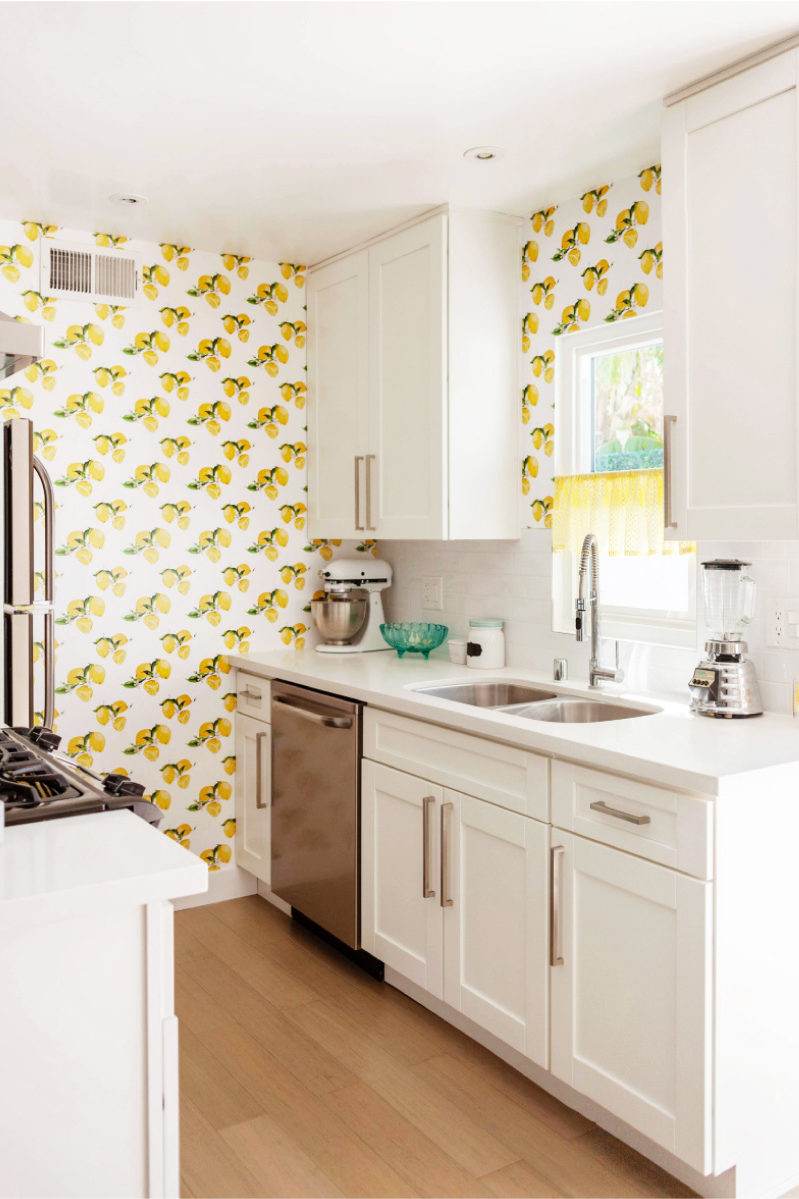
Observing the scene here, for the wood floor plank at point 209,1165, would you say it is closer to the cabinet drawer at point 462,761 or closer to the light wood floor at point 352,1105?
the light wood floor at point 352,1105

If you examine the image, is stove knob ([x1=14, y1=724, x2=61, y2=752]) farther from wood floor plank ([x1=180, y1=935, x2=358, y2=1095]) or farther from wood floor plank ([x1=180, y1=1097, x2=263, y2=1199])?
wood floor plank ([x1=180, y1=935, x2=358, y2=1095])

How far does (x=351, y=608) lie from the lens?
371 cm

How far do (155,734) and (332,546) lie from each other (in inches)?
40.5

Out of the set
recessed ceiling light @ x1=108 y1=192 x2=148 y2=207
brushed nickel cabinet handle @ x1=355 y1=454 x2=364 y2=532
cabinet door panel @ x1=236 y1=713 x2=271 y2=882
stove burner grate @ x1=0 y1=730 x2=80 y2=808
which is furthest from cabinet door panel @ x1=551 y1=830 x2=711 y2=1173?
recessed ceiling light @ x1=108 y1=192 x2=148 y2=207

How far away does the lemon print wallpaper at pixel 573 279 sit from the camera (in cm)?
279

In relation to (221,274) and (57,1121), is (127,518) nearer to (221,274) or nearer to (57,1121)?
(221,274)

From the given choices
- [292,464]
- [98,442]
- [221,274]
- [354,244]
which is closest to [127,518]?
[98,442]

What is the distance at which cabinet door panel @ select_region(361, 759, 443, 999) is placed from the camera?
2.68m

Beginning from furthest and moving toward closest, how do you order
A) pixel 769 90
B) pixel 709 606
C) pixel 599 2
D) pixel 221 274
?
pixel 221 274 → pixel 709 606 → pixel 769 90 → pixel 599 2

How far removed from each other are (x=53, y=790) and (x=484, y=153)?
79.2 inches

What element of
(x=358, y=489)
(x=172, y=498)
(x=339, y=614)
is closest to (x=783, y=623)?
(x=358, y=489)

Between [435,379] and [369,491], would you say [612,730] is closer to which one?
[435,379]

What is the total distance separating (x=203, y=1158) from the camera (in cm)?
217

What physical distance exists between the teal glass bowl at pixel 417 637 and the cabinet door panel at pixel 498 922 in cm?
101
